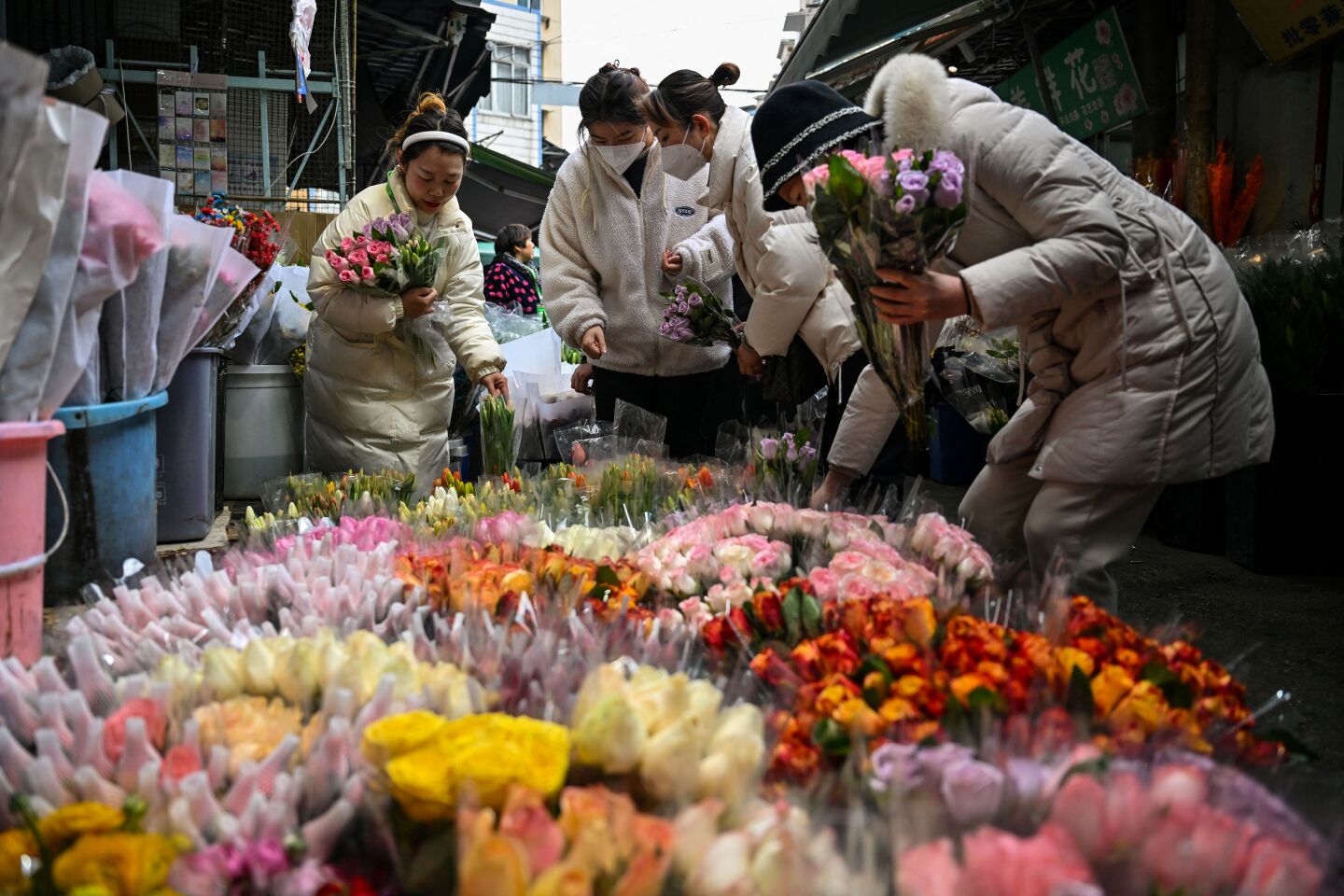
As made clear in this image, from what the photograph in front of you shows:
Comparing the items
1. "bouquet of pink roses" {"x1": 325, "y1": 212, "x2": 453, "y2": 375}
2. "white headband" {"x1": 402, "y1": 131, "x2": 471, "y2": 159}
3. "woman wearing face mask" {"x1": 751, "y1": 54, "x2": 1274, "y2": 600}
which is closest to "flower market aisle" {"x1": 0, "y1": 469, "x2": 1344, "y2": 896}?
"woman wearing face mask" {"x1": 751, "y1": 54, "x2": 1274, "y2": 600}

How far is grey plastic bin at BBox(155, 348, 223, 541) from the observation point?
2.71 metres

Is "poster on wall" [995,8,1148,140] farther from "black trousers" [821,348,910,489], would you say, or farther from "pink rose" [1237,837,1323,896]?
→ "pink rose" [1237,837,1323,896]

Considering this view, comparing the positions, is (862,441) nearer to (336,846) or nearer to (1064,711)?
(1064,711)

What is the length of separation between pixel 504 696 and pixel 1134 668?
2.14 ft

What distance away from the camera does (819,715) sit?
1028 millimetres

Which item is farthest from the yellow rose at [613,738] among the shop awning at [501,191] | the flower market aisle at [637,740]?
the shop awning at [501,191]

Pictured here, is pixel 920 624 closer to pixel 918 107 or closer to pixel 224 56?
pixel 918 107

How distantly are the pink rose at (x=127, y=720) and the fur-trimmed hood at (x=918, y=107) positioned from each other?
1456 millimetres

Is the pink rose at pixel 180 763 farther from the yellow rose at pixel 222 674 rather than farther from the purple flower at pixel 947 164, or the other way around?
the purple flower at pixel 947 164

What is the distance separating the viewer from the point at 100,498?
188 centimetres

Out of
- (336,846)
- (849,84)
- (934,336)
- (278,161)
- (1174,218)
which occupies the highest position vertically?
(849,84)

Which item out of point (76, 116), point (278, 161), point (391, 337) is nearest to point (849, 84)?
point (278, 161)

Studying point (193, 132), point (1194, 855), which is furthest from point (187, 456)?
point (193, 132)

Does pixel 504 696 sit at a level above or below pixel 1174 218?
below
